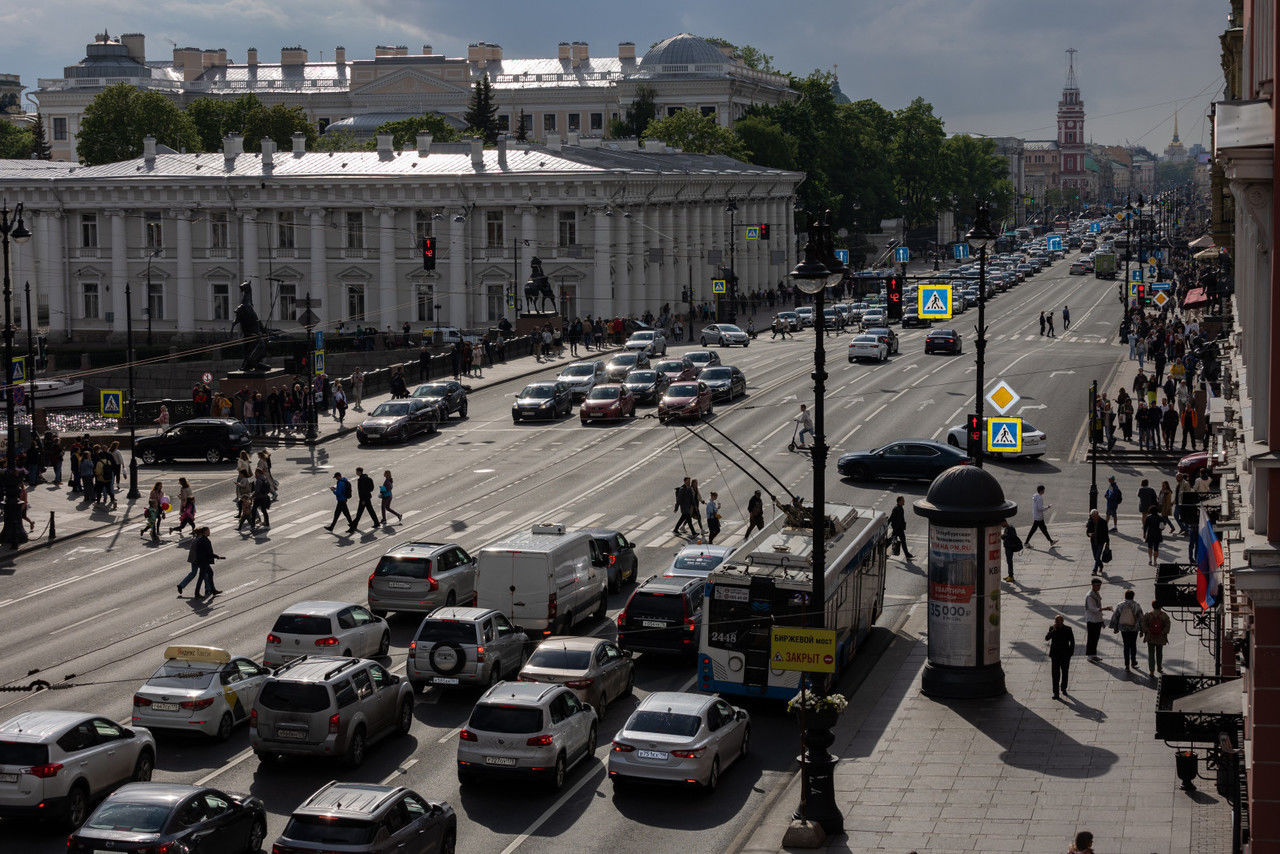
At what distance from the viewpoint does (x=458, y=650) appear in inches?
1182

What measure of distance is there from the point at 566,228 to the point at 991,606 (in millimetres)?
74322

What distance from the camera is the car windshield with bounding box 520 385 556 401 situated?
66312 millimetres

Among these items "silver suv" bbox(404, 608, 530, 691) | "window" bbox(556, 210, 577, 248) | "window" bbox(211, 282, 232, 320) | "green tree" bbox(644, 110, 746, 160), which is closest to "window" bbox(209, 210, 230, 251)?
"window" bbox(211, 282, 232, 320)

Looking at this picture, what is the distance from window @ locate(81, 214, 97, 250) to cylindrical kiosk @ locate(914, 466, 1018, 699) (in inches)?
3471

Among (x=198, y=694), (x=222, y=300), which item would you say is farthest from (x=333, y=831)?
(x=222, y=300)

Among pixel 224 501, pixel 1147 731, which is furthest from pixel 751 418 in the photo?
pixel 1147 731

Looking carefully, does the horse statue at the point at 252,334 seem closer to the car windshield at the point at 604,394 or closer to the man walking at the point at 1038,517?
the car windshield at the point at 604,394

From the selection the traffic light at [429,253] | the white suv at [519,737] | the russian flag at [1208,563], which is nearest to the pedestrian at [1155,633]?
the russian flag at [1208,563]

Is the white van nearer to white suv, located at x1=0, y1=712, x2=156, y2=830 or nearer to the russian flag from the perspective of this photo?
white suv, located at x1=0, y1=712, x2=156, y2=830

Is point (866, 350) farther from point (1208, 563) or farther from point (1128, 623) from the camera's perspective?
point (1208, 563)

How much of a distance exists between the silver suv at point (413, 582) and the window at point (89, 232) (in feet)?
260

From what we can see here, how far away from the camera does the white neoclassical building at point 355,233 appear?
102 meters

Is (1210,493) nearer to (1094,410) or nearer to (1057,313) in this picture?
(1094,410)

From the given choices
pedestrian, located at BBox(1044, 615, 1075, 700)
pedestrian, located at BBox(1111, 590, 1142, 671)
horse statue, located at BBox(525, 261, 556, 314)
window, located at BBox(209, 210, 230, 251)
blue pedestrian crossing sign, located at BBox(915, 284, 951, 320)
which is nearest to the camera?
pedestrian, located at BBox(1044, 615, 1075, 700)
